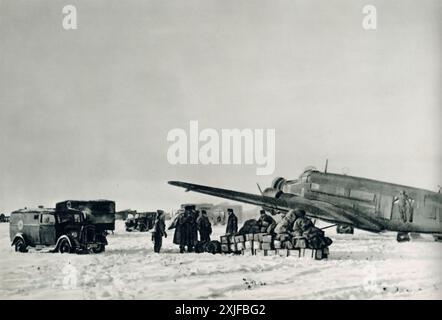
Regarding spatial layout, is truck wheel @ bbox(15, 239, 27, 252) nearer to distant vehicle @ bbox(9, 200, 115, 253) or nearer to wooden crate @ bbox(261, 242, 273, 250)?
distant vehicle @ bbox(9, 200, 115, 253)

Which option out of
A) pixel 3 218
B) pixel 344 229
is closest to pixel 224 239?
pixel 344 229

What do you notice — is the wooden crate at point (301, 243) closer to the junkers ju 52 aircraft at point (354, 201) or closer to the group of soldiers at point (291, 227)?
the group of soldiers at point (291, 227)

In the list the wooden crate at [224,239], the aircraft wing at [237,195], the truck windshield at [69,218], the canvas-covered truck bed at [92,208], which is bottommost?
the wooden crate at [224,239]

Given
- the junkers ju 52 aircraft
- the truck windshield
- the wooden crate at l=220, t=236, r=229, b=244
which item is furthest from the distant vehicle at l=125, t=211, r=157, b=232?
the junkers ju 52 aircraft

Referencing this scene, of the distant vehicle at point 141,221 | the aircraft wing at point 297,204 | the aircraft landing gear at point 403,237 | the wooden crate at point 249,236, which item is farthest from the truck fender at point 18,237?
the aircraft landing gear at point 403,237

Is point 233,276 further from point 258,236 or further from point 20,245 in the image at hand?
point 20,245

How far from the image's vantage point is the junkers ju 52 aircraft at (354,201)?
39.2 feet

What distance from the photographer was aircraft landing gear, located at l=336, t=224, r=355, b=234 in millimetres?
12664

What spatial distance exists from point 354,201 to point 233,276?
10.9ft

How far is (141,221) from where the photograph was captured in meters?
14.7

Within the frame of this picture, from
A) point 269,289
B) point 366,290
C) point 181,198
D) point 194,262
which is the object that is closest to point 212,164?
point 181,198

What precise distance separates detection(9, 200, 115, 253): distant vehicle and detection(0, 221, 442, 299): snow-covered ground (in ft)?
1.17

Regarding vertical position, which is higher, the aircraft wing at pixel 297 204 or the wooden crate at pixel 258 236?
the aircraft wing at pixel 297 204

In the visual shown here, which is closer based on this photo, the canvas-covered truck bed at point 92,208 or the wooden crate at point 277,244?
the wooden crate at point 277,244
